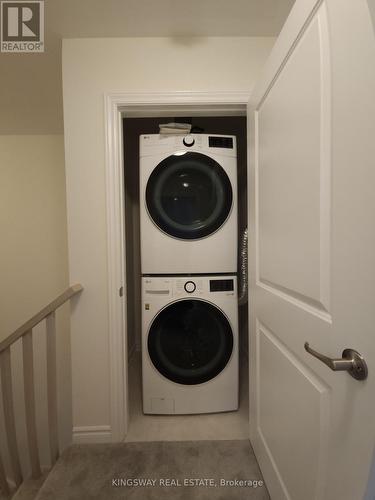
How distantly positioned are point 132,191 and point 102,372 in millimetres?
1715

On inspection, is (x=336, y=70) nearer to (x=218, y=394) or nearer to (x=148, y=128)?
(x=218, y=394)

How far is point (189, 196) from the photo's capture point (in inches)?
60.3

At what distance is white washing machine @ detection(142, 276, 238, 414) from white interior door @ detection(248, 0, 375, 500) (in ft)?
1.63

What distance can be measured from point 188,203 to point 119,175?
470mm

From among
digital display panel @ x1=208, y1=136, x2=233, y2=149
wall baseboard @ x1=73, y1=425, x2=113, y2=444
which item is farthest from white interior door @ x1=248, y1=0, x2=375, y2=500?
wall baseboard @ x1=73, y1=425, x2=113, y2=444

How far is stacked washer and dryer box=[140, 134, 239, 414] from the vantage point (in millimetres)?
1490

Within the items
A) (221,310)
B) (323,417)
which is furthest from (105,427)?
(323,417)

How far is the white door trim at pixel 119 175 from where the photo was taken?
4.22 ft

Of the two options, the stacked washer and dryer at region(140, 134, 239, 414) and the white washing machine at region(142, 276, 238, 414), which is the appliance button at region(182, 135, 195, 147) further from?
the white washing machine at region(142, 276, 238, 414)
